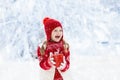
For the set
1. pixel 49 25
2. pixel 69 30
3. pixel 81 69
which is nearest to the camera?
pixel 49 25

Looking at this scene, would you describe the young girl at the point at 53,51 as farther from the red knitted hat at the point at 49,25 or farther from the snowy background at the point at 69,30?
the snowy background at the point at 69,30

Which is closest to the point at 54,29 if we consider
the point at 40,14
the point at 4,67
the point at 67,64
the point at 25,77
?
the point at 67,64

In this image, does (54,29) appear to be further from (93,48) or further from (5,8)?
(5,8)

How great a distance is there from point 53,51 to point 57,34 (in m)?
0.08

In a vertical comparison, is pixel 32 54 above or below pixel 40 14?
below

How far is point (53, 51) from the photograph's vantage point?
2127 mm

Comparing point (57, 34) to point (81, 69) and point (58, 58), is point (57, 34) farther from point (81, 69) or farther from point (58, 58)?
point (81, 69)

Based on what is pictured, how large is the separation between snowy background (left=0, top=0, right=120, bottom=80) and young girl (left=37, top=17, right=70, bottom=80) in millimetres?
673

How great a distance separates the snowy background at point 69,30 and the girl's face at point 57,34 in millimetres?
707

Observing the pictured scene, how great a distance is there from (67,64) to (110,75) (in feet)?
1.87

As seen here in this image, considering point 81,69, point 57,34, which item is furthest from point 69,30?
point 57,34

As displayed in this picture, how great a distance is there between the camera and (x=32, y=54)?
301cm

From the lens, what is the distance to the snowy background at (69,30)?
9.68 feet

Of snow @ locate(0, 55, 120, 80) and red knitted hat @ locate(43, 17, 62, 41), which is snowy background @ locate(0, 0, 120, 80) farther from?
red knitted hat @ locate(43, 17, 62, 41)
